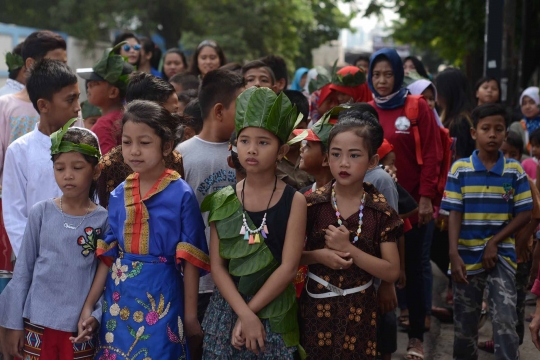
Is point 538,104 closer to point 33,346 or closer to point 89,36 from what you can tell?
point 33,346

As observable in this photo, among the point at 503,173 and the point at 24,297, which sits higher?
the point at 503,173

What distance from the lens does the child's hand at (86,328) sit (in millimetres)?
3746

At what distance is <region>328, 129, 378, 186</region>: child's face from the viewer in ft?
12.5

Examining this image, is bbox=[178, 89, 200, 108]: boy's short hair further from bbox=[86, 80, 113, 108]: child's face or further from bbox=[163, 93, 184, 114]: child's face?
bbox=[163, 93, 184, 114]: child's face

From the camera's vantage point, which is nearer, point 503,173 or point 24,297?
point 24,297

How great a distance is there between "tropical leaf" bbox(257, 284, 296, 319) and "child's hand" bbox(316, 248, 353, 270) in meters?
0.21

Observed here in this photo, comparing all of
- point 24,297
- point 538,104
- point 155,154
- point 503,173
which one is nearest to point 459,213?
point 503,173

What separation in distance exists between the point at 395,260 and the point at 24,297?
1.93m

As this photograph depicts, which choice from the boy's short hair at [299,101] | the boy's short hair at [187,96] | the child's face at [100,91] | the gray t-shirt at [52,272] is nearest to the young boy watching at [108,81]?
the child's face at [100,91]

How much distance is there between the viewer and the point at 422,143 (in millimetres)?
6102

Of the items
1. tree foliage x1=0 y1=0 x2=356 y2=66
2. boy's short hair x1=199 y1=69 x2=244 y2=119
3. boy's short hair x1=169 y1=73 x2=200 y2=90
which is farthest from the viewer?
tree foliage x1=0 y1=0 x2=356 y2=66

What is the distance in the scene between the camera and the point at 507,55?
375 inches

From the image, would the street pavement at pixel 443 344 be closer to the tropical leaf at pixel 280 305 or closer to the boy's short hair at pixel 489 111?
the boy's short hair at pixel 489 111

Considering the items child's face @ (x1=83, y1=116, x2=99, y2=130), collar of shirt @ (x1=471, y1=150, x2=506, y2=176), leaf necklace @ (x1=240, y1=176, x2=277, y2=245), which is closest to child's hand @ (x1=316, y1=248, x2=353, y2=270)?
leaf necklace @ (x1=240, y1=176, x2=277, y2=245)
